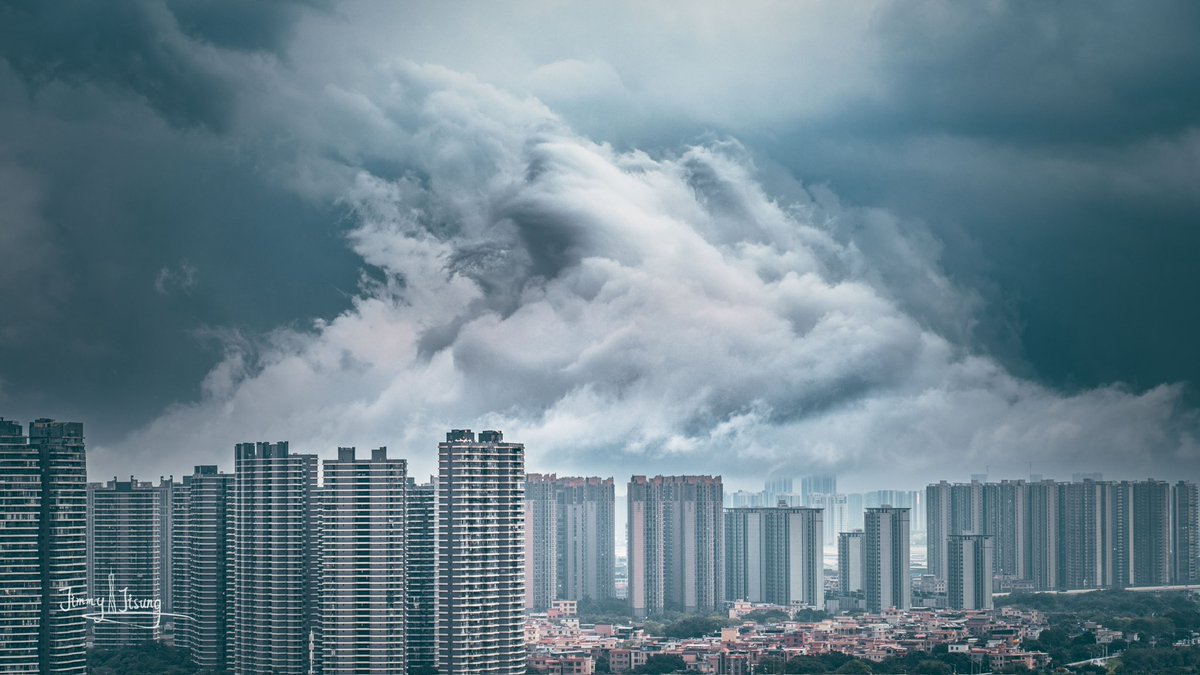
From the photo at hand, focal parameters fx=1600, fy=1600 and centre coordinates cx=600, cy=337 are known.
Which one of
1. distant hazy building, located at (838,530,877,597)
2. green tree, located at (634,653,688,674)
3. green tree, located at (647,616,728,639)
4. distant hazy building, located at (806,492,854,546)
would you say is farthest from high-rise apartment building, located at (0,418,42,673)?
distant hazy building, located at (806,492,854,546)

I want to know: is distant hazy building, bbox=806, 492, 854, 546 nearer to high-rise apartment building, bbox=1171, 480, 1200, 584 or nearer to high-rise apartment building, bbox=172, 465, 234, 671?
high-rise apartment building, bbox=1171, 480, 1200, 584

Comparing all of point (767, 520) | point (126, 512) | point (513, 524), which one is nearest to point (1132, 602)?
point (767, 520)

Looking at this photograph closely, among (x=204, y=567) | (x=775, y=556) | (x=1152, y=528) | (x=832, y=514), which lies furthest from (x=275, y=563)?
(x=832, y=514)

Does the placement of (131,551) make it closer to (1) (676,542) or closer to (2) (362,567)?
(2) (362,567)

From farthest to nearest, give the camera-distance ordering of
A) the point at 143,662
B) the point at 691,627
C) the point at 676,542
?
the point at 676,542 → the point at 691,627 → the point at 143,662

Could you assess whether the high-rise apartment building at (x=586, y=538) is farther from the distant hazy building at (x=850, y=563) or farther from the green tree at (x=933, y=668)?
the green tree at (x=933, y=668)

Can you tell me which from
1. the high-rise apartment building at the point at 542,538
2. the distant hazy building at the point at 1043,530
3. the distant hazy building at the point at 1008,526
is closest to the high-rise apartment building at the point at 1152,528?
the distant hazy building at the point at 1043,530
